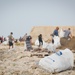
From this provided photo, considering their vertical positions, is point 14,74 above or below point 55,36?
below

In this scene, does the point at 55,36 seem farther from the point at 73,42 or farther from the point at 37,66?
the point at 37,66

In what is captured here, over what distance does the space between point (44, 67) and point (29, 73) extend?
55 cm

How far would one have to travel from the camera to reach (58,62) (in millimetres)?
7051

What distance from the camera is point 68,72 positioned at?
271 inches

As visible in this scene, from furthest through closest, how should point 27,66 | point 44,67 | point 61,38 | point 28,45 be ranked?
point 61,38 → point 28,45 → point 27,66 → point 44,67

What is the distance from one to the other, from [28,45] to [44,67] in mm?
6973

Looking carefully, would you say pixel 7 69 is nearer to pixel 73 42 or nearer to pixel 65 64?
pixel 65 64

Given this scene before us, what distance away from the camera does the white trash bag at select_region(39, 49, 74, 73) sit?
7.02 metres

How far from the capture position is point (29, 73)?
705cm

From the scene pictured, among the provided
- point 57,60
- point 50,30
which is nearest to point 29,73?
point 57,60

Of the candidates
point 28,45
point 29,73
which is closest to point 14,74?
point 29,73

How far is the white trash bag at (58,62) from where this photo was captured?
7016 millimetres

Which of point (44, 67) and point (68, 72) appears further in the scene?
point (44, 67)

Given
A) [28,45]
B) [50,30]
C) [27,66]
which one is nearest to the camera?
[27,66]
